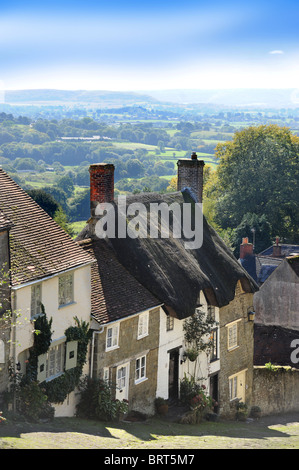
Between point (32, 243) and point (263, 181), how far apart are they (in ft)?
203

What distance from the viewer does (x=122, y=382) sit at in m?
25.9

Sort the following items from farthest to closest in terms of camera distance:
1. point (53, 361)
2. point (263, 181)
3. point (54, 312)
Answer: point (263, 181), point (53, 361), point (54, 312)

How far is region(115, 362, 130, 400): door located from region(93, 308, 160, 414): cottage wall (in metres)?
0.10

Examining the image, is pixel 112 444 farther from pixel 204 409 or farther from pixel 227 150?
pixel 227 150

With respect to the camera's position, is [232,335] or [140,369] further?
[232,335]

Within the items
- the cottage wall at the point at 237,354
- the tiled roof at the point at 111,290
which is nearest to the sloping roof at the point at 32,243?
the tiled roof at the point at 111,290

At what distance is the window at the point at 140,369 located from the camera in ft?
87.6

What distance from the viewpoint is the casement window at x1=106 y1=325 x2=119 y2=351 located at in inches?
989

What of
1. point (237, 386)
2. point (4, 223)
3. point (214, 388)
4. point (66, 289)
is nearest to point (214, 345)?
point (214, 388)

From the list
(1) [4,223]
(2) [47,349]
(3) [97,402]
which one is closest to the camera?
(1) [4,223]

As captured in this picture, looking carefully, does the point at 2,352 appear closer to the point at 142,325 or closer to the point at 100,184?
the point at 142,325

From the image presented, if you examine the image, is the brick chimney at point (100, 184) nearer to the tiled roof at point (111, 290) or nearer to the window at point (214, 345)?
the tiled roof at point (111, 290)
